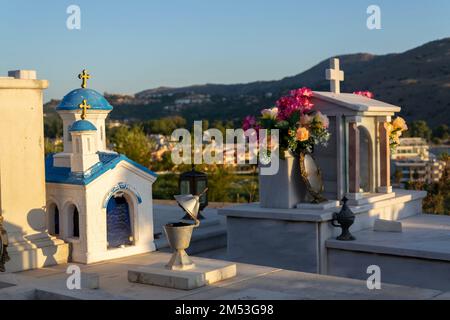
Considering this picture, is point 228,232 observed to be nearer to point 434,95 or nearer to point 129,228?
point 129,228

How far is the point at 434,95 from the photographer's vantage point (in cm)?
7756

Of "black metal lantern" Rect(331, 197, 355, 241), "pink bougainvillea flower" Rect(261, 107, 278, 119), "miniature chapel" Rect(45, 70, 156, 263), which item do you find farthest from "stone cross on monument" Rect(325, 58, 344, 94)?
"miniature chapel" Rect(45, 70, 156, 263)

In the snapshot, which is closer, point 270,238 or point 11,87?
point 11,87

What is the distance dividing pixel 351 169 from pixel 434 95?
2728 inches

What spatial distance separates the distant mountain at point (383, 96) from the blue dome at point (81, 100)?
217ft

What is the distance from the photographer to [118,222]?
10.4 meters

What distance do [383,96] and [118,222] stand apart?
7327 centimetres

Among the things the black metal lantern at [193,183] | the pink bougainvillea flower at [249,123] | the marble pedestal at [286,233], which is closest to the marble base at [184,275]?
the marble pedestal at [286,233]

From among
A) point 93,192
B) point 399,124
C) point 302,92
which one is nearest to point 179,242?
point 93,192

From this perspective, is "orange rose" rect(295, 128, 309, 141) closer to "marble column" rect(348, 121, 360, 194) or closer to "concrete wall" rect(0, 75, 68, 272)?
"marble column" rect(348, 121, 360, 194)

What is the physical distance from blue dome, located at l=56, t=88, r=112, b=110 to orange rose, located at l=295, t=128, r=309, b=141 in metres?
3.33

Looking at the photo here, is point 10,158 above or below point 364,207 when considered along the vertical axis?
above

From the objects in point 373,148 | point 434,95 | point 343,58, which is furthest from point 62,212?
point 343,58
